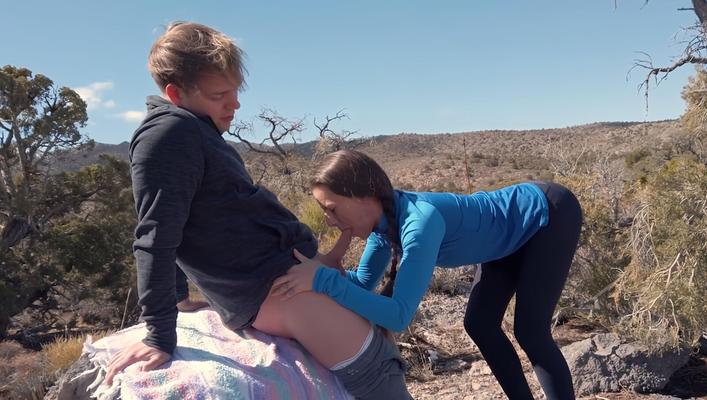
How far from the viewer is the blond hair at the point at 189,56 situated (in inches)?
65.9

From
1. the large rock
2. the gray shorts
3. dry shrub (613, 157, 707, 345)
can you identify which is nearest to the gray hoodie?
the gray shorts

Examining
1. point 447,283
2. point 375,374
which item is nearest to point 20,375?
point 447,283

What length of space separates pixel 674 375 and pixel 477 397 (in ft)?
4.39

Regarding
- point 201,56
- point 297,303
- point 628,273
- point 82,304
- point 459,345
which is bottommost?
Answer: point 82,304

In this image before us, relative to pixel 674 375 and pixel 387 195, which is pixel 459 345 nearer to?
pixel 674 375

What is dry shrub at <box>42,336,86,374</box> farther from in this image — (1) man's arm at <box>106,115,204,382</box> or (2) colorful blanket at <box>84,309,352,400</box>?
(1) man's arm at <box>106,115,204,382</box>

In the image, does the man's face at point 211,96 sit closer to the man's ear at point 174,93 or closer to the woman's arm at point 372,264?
the man's ear at point 174,93

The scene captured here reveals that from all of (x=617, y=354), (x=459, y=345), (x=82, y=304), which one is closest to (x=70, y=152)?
(x=82, y=304)

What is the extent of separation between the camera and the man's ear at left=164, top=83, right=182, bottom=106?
1.72 m

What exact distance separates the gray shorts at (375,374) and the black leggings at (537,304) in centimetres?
63

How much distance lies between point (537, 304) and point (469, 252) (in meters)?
0.34

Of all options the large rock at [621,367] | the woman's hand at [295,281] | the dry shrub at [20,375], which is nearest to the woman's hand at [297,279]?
the woman's hand at [295,281]

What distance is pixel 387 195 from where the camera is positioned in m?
2.07

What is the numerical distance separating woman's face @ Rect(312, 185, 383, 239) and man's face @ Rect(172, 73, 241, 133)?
45 centimetres
